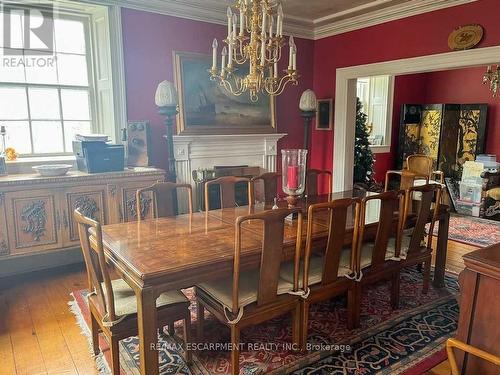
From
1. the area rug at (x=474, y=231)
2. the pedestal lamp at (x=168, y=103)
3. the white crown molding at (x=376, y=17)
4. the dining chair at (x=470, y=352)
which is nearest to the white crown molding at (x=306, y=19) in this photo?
the white crown molding at (x=376, y=17)

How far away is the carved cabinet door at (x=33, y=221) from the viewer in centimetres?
312

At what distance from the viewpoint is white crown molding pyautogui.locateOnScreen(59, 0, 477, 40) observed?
3.73 metres

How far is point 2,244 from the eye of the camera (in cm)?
310

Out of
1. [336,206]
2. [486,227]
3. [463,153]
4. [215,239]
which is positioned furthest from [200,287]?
[463,153]

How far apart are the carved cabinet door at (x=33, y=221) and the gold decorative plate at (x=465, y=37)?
395cm

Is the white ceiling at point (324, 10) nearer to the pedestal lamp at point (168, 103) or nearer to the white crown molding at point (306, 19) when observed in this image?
the white crown molding at point (306, 19)

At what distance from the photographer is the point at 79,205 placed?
3.38 m

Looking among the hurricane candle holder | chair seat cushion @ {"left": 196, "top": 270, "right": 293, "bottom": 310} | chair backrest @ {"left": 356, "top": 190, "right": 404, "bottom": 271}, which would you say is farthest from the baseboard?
chair backrest @ {"left": 356, "top": 190, "right": 404, "bottom": 271}

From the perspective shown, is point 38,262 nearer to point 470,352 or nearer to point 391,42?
point 470,352

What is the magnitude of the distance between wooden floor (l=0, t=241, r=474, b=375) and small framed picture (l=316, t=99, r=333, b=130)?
236cm

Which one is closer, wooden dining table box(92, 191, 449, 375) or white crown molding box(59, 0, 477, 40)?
wooden dining table box(92, 191, 449, 375)

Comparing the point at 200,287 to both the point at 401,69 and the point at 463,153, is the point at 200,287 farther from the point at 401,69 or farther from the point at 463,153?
the point at 463,153

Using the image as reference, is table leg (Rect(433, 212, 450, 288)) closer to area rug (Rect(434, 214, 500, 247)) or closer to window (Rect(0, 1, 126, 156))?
area rug (Rect(434, 214, 500, 247))

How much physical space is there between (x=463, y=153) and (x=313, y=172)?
454 cm
